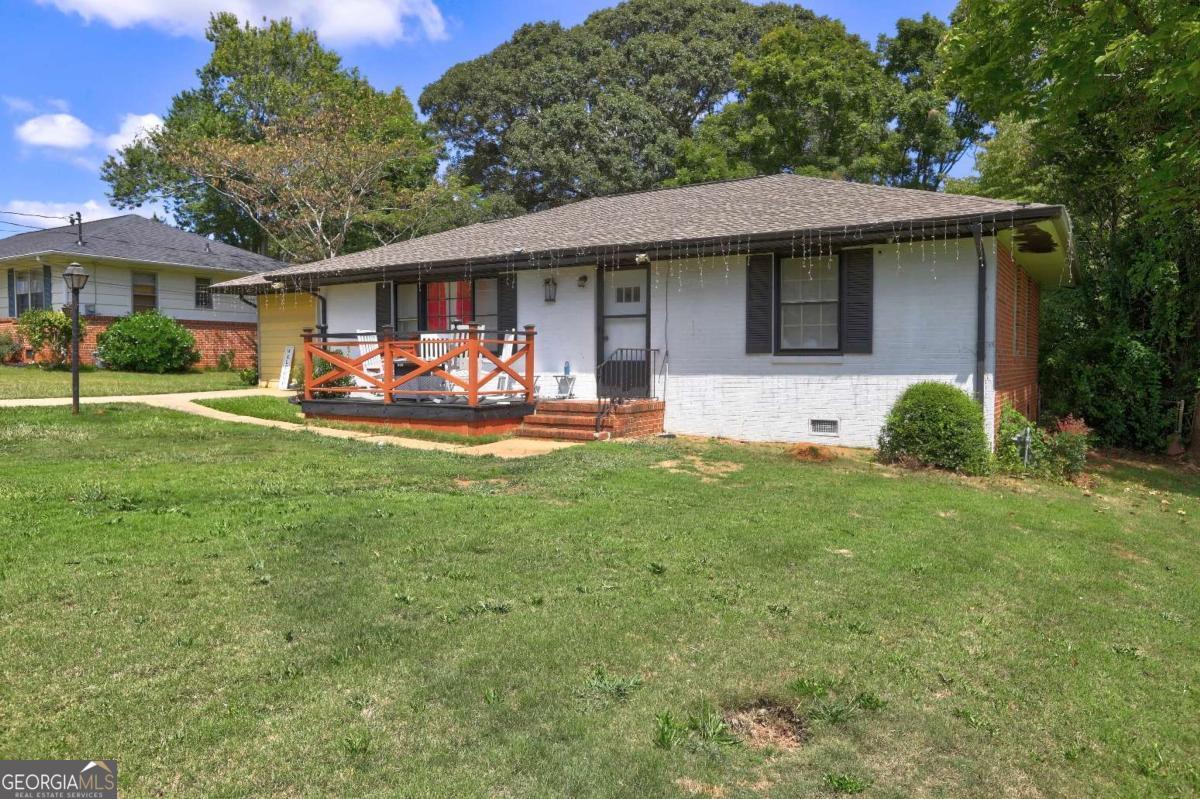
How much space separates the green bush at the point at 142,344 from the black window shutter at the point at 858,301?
1903cm

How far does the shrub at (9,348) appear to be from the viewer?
21844mm

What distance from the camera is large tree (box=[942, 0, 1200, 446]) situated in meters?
9.38

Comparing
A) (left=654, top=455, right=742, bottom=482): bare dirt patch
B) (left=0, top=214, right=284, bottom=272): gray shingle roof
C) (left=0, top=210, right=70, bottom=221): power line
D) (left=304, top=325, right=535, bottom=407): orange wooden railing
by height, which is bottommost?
(left=654, top=455, right=742, bottom=482): bare dirt patch

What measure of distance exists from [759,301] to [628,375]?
2.35m

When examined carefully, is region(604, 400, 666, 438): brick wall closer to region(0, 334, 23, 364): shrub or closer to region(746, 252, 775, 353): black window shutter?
region(746, 252, 775, 353): black window shutter

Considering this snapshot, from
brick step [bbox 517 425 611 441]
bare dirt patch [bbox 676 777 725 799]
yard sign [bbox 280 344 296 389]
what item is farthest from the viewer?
yard sign [bbox 280 344 296 389]

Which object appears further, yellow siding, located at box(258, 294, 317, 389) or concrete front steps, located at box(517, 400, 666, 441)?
yellow siding, located at box(258, 294, 317, 389)

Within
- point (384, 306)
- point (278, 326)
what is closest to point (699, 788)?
point (384, 306)

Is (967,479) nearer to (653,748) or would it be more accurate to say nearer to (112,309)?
(653,748)

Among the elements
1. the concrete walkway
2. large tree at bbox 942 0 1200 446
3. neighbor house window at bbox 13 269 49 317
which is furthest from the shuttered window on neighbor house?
neighbor house window at bbox 13 269 49 317

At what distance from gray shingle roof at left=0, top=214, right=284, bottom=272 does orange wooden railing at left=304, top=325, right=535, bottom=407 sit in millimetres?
13658

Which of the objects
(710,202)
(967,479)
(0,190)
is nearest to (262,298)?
(710,202)

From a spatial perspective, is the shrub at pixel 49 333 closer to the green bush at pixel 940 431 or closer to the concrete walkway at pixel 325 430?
the concrete walkway at pixel 325 430

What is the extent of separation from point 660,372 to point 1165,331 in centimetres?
859
